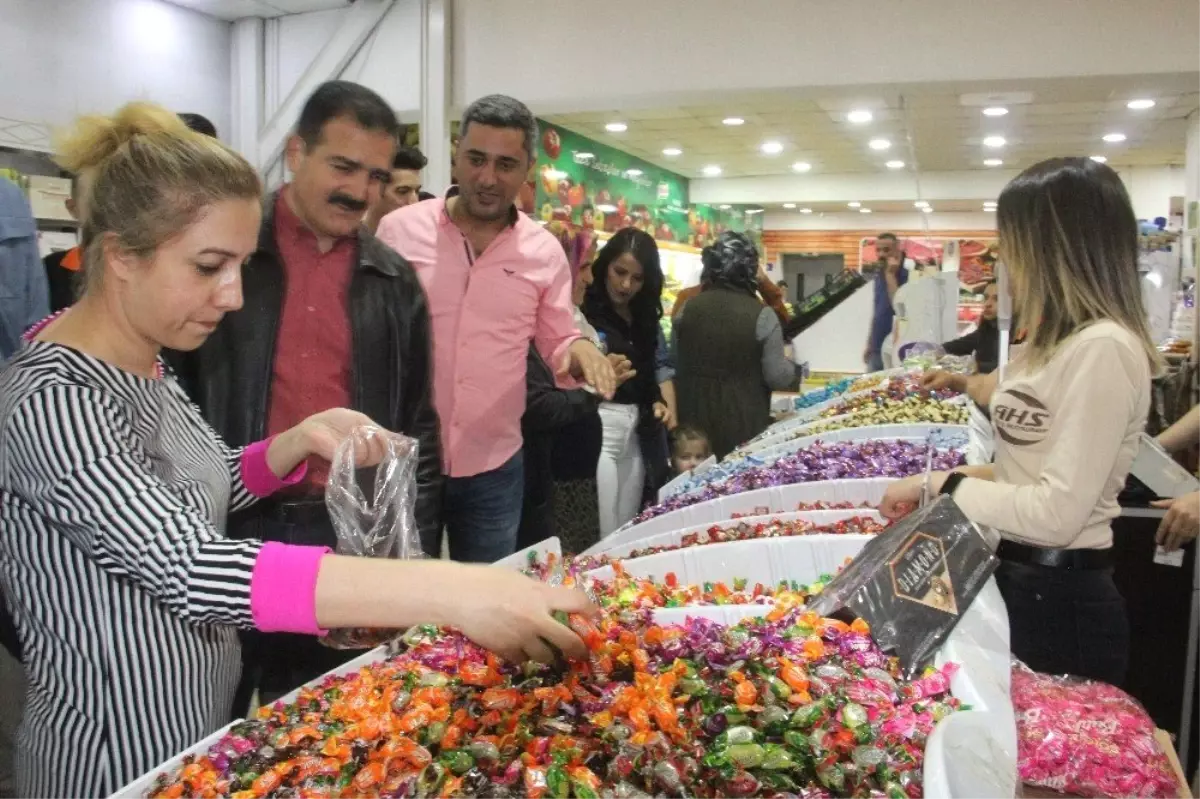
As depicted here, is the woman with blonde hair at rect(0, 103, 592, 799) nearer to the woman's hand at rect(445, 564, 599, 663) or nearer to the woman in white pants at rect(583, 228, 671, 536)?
the woman's hand at rect(445, 564, 599, 663)

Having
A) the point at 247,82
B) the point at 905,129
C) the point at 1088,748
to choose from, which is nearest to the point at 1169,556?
the point at 1088,748

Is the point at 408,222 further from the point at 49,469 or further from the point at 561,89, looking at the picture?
the point at 561,89

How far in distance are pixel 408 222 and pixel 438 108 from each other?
138 inches

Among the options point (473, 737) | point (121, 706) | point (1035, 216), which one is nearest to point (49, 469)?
point (121, 706)

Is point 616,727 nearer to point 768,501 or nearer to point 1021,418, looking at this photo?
point 1021,418

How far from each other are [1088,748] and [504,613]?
86 centimetres

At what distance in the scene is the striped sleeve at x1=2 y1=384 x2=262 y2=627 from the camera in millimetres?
978

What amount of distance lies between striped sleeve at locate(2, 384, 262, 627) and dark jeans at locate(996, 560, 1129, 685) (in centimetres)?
139

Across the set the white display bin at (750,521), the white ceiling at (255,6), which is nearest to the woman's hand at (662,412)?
the white display bin at (750,521)

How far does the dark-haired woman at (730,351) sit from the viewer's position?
12.7ft

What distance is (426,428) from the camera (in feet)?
6.71

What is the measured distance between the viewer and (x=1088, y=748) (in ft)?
4.10

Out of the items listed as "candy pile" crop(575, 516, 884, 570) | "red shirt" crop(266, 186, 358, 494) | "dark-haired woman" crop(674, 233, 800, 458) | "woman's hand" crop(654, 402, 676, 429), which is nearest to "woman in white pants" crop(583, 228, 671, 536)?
"woman's hand" crop(654, 402, 676, 429)

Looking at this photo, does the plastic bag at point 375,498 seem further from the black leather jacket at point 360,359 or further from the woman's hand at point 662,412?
the woman's hand at point 662,412
